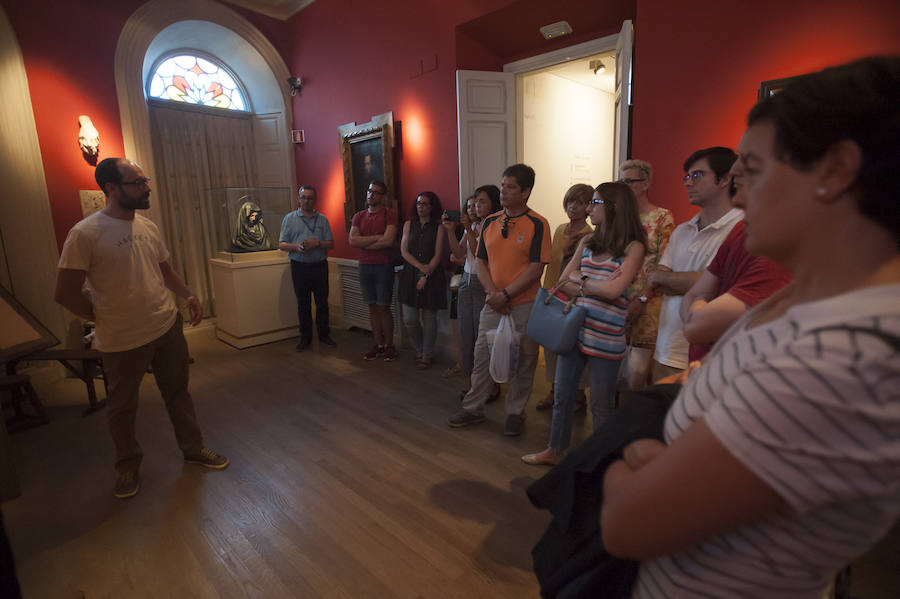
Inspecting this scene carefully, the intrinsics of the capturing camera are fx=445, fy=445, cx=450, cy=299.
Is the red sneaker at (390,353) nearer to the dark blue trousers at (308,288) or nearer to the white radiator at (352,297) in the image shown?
the white radiator at (352,297)

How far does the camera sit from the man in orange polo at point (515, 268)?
279 centimetres

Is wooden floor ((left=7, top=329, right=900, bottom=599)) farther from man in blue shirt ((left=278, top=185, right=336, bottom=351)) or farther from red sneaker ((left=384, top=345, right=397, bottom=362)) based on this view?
man in blue shirt ((left=278, top=185, right=336, bottom=351))

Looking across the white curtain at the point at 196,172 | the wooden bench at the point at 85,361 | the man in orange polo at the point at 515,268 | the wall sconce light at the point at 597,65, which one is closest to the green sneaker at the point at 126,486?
the wooden bench at the point at 85,361

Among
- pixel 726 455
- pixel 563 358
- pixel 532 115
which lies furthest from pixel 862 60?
pixel 532 115

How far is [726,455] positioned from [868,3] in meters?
3.32

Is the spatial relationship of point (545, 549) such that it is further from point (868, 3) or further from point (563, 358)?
point (868, 3)

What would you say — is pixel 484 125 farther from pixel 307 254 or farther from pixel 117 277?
pixel 117 277

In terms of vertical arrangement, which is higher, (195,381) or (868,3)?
(868,3)

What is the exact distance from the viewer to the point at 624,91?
3.39 meters

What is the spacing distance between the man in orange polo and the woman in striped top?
0.48m

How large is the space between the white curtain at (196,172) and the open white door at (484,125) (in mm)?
3831

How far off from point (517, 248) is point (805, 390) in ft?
7.94

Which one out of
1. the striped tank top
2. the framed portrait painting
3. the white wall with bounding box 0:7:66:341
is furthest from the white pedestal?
the striped tank top

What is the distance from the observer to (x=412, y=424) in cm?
322
